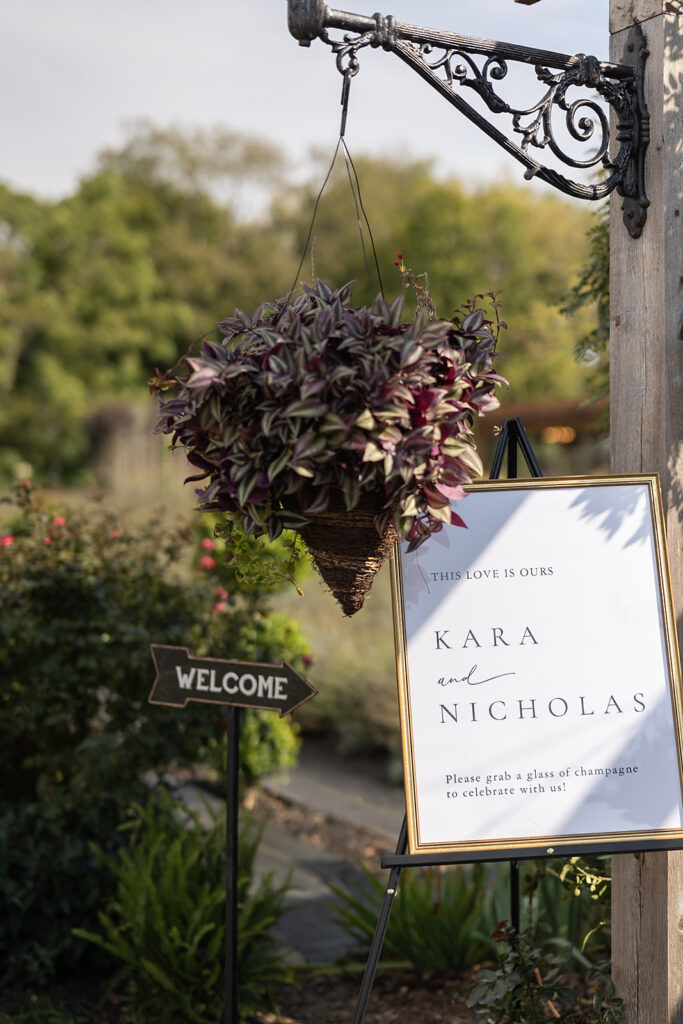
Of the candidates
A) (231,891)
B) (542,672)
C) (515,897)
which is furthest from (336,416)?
(515,897)

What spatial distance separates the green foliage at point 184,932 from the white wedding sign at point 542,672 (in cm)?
111

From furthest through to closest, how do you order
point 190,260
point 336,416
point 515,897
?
1. point 190,260
2. point 515,897
3. point 336,416

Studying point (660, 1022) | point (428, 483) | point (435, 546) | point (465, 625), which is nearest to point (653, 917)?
point (660, 1022)

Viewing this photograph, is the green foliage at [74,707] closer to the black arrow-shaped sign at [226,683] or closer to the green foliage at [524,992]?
the black arrow-shaped sign at [226,683]

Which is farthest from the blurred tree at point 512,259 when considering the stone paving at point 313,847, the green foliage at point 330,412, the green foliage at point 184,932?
the green foliage at point 330,412

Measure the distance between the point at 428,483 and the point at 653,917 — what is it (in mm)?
1203

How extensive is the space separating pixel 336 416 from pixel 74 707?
2.12 meters

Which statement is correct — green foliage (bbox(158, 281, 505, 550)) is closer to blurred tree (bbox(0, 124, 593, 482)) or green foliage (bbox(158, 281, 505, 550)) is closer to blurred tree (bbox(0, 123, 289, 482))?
blurred tree (bbox(0, 124, 593, 482))

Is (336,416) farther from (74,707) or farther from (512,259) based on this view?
(512,259)

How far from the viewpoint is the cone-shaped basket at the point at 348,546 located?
5.65 feet

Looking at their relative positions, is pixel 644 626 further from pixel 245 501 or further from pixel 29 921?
pixel 29 921

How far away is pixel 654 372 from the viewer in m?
2.17

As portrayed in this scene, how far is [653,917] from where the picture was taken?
217 centimetres

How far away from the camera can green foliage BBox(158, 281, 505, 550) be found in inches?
61.3
